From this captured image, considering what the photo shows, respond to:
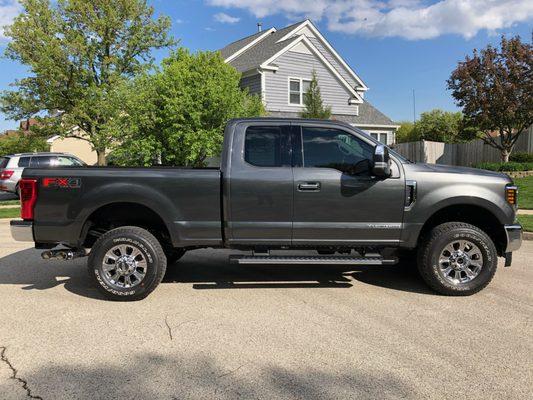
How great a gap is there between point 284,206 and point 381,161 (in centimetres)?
116

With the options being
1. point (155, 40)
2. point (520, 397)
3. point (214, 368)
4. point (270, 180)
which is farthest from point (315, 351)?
point (155, 40)

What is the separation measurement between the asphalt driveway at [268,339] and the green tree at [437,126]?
32743 millimetres

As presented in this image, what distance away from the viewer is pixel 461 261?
5152 mm

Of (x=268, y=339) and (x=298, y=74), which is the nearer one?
(x=268, y=339)

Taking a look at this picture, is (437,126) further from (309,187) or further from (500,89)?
(309,187)

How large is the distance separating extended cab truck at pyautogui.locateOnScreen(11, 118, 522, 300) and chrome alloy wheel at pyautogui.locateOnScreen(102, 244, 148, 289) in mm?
11

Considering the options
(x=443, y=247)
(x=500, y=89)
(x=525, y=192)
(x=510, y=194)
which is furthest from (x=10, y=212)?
(x=500, y=89)

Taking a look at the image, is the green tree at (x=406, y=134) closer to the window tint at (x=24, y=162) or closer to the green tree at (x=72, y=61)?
the green tree at (x=72, y=61)

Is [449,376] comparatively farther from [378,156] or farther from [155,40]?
[155,40]

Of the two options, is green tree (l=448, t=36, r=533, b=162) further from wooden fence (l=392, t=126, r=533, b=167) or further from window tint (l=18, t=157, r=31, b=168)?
window tint (l=18, t=157, r=31, b=168)

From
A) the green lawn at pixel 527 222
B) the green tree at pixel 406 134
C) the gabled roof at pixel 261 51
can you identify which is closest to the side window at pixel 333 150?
the green lawn at pixel 527 222

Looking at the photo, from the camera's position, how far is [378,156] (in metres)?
4.77

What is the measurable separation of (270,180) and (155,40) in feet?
68.8

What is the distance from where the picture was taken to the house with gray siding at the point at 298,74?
22.7 metres
